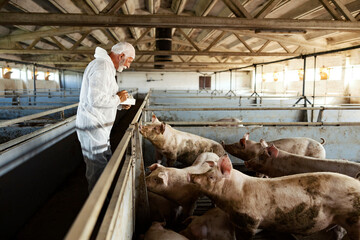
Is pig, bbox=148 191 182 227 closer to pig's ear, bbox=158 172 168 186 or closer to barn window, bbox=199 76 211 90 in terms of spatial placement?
pig's ear, bbox=158 172 168 186

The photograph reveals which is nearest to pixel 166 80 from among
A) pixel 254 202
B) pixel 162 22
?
pixel 162 22

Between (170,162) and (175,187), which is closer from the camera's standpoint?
(175,187)

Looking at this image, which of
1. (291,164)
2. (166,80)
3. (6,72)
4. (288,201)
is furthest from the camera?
(166,80)

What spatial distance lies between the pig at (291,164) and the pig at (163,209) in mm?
1040

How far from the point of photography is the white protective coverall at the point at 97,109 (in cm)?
253

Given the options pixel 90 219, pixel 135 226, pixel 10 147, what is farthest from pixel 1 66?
pixel 90 219

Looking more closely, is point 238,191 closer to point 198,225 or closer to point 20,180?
point 198,225

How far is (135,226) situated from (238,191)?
2.86ft

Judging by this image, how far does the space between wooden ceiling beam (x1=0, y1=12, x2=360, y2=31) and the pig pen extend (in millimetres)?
1273

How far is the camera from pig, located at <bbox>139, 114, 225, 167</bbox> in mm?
3410

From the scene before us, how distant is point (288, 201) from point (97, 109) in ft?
6.08

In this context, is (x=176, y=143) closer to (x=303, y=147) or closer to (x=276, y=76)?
(x=303, y=147)

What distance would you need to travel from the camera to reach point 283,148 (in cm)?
365

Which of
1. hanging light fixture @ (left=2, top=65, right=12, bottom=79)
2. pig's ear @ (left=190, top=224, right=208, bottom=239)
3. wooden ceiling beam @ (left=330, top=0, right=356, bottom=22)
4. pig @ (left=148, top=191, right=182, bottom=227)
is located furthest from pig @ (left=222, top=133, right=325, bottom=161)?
hanging light fixture @ (left=2, top=65, right=12, bottom=79)
